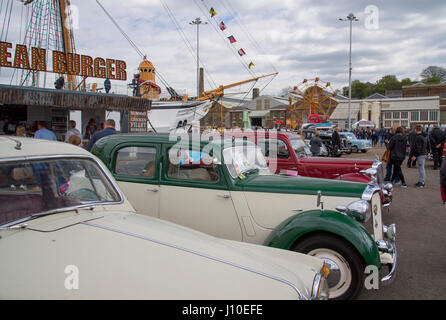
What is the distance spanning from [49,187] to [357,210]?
9.98 ft

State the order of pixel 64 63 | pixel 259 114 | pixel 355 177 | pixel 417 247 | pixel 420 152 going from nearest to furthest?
pixel 417 247 → pixel 355 177 → pixel 420 152 → pixel 64 63 → pixel 259 114

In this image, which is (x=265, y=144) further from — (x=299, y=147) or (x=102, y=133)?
(x=102, y=133)

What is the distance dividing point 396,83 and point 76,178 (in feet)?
335

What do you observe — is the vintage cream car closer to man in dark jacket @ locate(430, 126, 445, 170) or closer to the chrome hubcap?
the chrome hubcap

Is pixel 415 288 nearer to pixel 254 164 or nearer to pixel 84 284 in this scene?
pixel 254 164

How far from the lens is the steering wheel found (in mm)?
2682

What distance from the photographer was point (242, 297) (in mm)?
1796

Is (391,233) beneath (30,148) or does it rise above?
beneath

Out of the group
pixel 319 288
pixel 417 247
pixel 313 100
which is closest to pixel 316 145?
pixel 417 247

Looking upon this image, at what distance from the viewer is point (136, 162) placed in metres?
4.61

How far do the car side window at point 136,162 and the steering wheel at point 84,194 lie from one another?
61.9 inches

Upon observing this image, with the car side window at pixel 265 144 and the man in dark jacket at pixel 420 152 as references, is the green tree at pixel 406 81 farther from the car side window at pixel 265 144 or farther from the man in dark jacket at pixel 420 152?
the car side window at pixel 265 144

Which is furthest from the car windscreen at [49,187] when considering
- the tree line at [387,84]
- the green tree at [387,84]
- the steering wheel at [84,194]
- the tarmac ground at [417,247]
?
the green tree at [387,84]

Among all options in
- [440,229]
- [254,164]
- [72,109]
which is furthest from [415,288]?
[72,109]
